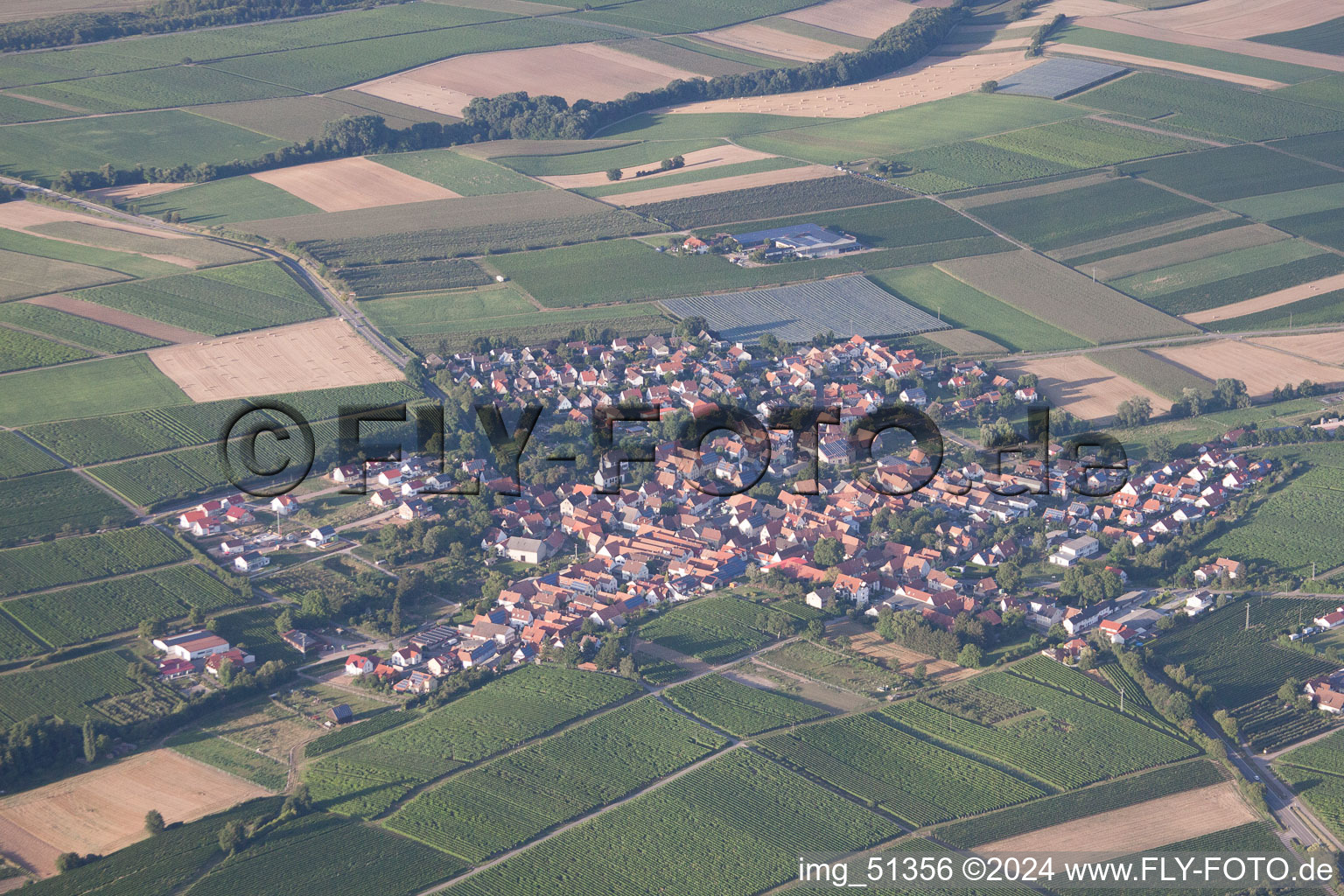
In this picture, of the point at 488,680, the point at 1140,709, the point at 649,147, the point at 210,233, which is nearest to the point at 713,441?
the point at 488,680

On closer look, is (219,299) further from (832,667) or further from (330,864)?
(330,864)

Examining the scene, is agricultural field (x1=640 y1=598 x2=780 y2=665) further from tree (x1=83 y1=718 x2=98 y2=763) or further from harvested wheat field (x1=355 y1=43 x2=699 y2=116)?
harvested wheat field (x1=355 y1=43 x2=699 y2=116)

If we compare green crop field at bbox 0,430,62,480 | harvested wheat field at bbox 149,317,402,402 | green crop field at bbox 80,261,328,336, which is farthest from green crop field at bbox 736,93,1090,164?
green crop field at bbox 0,430,62,480

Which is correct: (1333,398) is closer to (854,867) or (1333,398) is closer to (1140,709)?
(1140,709)

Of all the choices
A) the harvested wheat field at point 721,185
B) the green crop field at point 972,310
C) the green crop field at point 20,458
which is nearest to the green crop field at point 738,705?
the green crop field at point 20,458

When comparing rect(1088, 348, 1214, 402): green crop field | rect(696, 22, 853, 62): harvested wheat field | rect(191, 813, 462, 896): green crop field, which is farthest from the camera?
rect(696, 22, 853, 62): harvested wheat field
